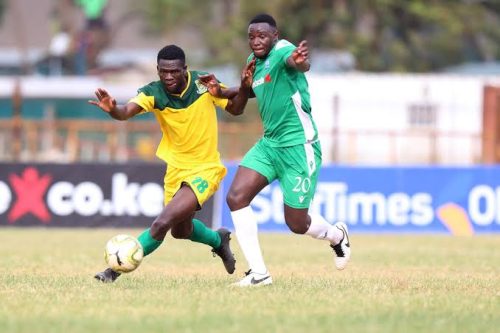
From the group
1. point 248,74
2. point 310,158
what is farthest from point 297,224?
point 248,74

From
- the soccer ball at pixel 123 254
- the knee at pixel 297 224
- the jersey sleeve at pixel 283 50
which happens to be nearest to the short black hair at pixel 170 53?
the jersey sleeve at pixel 283 50

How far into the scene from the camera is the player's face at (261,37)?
37.2 ft

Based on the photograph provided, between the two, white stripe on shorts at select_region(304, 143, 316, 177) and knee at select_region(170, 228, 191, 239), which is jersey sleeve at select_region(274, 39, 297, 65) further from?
knee at select_region(170, 228, 191, 239)

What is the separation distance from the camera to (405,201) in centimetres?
2431

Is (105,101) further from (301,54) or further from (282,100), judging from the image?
(301,54)

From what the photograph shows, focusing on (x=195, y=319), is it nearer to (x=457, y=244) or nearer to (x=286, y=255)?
(x=286, y=255)

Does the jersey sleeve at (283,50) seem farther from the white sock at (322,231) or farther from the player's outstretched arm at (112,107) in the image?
the white sock at (322,231)

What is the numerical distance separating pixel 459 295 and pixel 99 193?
1413 centimetres

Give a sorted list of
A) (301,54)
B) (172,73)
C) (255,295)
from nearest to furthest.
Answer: (255,295) < (301,54) < (172,73)

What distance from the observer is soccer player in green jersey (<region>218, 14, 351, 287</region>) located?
1139cm

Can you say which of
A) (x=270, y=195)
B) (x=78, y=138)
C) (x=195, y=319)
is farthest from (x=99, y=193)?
(x=195, y=319)

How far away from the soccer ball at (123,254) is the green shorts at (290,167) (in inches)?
48.4

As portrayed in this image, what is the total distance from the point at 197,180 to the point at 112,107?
111 centimetres

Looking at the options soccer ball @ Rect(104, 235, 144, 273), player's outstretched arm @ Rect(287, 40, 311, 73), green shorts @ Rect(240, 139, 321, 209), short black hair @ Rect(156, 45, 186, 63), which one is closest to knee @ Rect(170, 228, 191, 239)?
soccer ball @ Rect(104, 235, 144, 273)
